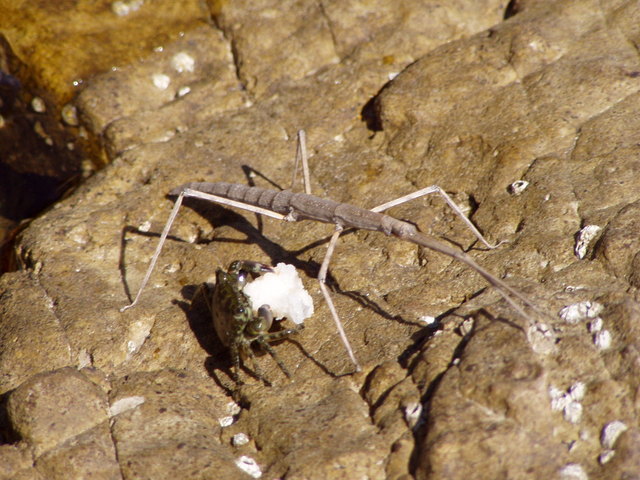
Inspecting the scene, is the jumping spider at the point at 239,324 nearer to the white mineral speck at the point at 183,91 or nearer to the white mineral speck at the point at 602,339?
the white mineral speck at the point at 602,339

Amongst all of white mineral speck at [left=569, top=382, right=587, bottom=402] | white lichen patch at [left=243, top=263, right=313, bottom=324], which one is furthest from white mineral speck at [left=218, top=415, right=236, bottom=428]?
white mineral speck at [left=569, top=382, right=587, bottom=402]

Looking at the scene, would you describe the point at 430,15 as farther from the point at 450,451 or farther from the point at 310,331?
the point at 450,451

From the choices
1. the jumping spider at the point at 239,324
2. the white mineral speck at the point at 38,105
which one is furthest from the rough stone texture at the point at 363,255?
the white mineral speck at the point at 38,105

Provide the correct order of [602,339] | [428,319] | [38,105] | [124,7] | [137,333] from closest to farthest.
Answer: [602,339] < [428,319] < [137,333] < [38,105] < [124,7]

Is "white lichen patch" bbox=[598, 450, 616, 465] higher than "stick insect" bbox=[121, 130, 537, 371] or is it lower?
lower

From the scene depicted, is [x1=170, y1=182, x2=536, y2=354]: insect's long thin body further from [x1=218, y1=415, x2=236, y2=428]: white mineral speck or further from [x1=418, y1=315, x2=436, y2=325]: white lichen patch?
[x1=218, y1=415, x2=236, y2=428]: white mineral speck

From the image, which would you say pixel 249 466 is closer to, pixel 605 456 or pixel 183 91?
pixel 605 456


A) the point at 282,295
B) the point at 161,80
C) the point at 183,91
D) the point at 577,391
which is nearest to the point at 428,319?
the point at 282,295
